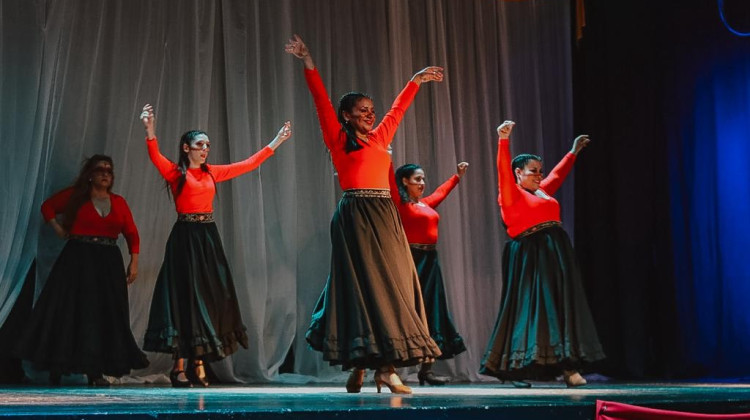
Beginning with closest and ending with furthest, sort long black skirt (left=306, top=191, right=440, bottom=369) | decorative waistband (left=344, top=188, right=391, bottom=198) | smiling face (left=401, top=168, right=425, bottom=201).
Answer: long black skirt (left=306, top=191, right=440, bottom=369)
decorative waistband (left=344, top=188, right=391, bottom=198)
smiling face (left=401, top=168, right=425, bottom=201)

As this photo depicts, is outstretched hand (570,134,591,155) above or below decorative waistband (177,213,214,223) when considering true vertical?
above

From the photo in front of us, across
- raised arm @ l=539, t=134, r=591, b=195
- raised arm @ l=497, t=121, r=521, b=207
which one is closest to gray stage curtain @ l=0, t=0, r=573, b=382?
raised arm @ l=539, t=134, r=591, b=195

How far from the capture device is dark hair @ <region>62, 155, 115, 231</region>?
18.7 ft

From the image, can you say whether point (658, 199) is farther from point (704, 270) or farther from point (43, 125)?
point (43, 125)

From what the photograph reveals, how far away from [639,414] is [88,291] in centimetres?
426

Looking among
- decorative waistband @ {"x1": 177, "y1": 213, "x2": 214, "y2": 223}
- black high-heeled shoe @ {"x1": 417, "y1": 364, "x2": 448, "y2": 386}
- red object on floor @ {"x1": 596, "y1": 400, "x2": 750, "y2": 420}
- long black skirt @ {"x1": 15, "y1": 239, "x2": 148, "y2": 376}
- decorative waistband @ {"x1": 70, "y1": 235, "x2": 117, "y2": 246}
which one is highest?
decorative waistband @ {"x1": 177, "y1": 213, "x2": 214, "y2": 223}

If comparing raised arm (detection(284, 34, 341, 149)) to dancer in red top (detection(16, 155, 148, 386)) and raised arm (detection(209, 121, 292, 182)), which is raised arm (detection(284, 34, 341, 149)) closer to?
raised arm (detection(209, 121, 292, 182))

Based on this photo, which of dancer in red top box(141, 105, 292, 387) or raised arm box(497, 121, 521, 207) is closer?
raised arm box(497, 121, 521, 207)

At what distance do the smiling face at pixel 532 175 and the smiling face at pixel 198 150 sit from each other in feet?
6.23

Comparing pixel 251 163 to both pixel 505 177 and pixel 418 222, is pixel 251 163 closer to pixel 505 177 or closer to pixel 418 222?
pixel 418 222

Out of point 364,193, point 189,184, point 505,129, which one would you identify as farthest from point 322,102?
point 189,184

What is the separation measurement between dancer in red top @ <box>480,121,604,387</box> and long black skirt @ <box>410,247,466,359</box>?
1.73 feet

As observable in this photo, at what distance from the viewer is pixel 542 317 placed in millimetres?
5242

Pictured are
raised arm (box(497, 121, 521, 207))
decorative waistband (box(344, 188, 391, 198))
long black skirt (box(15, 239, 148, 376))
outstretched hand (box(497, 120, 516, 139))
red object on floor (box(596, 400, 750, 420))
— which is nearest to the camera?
red object on floor (box(596, 400, 750, 420))
